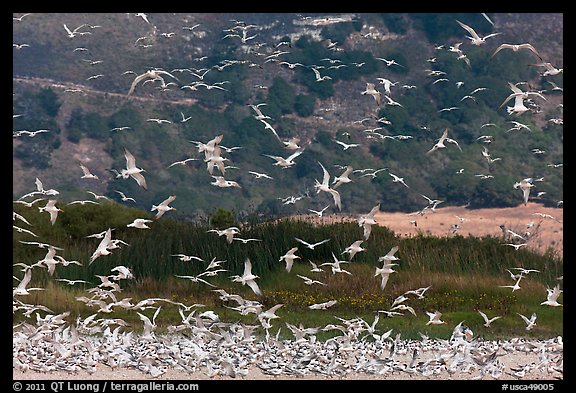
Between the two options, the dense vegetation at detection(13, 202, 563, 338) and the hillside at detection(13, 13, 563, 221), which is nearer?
the dense vegetation at detection(13, 202, 563, 338)

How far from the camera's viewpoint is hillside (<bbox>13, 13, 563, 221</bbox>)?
245ft

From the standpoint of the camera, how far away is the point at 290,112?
84.2 m

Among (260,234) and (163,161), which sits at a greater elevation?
(260,234)

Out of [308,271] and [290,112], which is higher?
[308,271]

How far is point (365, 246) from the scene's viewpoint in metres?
35.3

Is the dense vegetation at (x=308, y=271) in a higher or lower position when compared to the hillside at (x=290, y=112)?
higher

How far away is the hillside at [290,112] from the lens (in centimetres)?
7475

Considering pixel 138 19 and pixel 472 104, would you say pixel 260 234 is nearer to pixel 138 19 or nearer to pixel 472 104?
pixel 472 104

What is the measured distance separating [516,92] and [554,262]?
7597mm

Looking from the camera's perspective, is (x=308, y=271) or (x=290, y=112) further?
(x=290, y=112)

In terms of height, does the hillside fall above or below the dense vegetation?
below

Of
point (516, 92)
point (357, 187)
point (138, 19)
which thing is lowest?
point (357, 187)

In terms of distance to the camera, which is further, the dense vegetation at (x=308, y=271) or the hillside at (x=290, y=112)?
the hillside at (x=290, y=112)
